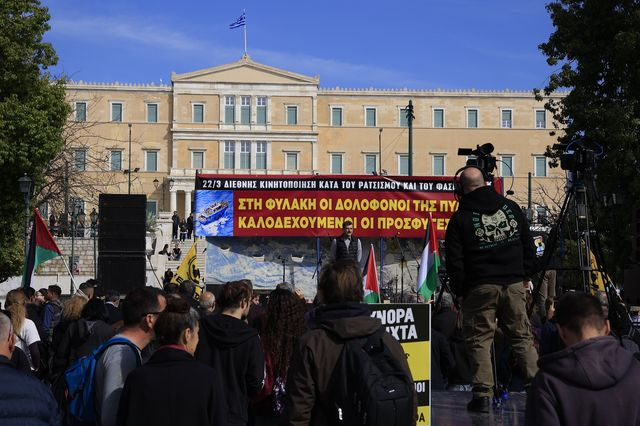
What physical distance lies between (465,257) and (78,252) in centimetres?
4077

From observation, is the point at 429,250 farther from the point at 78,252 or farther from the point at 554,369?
the point at 78,252

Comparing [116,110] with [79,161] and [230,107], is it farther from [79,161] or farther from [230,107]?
[79,161]

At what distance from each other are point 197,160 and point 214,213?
60236mm

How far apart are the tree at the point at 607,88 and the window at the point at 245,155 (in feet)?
193

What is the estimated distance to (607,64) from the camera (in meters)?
24.4

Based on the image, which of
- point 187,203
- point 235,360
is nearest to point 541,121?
point 187,203

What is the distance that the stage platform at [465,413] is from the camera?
22.8 feet

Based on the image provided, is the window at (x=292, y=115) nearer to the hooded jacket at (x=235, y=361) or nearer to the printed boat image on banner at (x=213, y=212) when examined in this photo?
the printed boat image on banner at (x=213, y=212)

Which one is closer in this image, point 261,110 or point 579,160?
point 579,160

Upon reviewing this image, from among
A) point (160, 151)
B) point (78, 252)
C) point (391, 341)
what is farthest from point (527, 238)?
point (160, 151)

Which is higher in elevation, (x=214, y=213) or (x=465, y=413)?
(x=214, y=213)

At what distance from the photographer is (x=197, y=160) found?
82062 millimetres

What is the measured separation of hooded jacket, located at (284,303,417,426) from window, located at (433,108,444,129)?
79.7m

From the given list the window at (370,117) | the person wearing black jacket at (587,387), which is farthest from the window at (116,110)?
the person wearing black jacket at (587,387)
